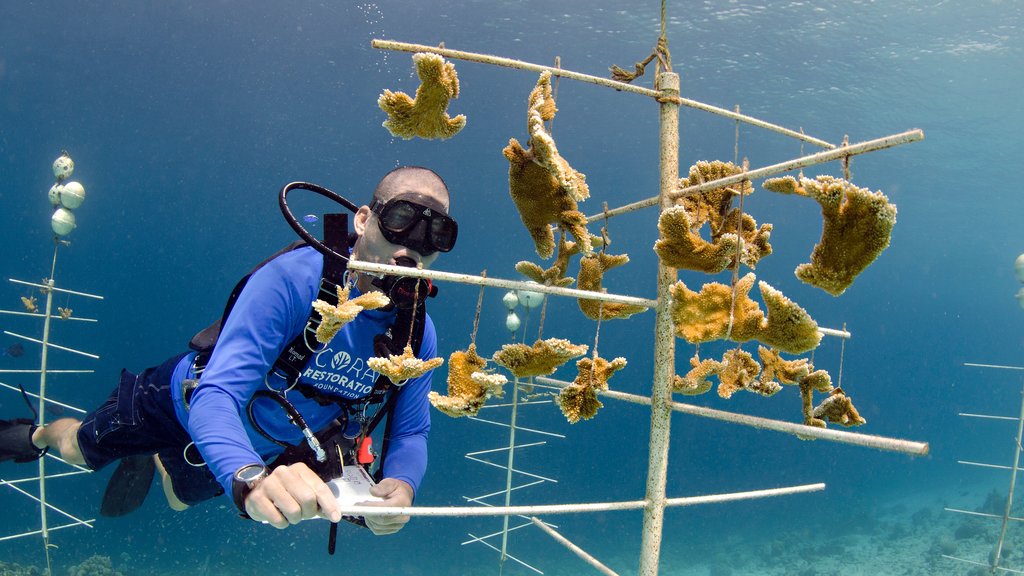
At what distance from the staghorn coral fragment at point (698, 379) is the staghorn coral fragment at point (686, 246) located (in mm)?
437

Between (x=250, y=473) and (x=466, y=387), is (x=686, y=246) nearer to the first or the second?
(x=466, y=387)

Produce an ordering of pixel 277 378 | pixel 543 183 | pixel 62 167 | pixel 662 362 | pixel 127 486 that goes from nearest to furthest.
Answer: pixel 543 183
pixel 662 362
pixel 277 378
pixel 127 486
pixel 62 167

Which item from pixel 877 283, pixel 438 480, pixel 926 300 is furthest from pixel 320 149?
pixel 926 300

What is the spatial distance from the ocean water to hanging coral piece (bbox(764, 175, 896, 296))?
8276mm

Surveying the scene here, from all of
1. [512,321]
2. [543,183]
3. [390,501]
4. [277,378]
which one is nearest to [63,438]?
[277,378]

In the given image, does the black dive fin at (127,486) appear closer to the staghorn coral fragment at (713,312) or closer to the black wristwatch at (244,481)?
the black wristwatch at (244,481)

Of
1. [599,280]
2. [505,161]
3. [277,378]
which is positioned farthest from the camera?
[505,161]

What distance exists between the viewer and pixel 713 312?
6.79 feet

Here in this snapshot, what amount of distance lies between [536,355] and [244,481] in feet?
3.89

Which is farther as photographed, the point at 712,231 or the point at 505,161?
the point at 505,161

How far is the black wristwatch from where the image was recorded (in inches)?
81.9

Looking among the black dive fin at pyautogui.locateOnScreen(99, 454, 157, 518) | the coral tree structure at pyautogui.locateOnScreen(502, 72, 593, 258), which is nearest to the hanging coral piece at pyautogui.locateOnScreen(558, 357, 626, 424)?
the coral tree structure at pyautogui.locateOnScreen(502, 72, 593, 258)

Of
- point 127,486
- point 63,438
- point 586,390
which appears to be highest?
point 586,390

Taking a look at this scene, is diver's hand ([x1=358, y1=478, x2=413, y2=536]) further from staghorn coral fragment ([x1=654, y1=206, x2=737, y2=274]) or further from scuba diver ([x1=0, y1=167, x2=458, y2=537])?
staghorn coral fragment ([x1=654, y1=206, x2=737, y2=274])
